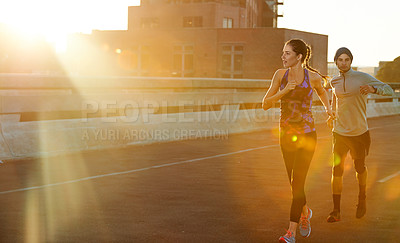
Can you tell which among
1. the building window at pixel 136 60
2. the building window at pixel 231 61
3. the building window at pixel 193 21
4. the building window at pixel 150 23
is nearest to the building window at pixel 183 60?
the building window at pixel 136 60

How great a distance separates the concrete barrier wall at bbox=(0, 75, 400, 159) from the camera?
43.7 ft

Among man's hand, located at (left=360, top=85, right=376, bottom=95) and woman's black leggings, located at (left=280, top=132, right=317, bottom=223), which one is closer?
woman's black leggings, located at (left=280, top=132, right=317, bottom=223)

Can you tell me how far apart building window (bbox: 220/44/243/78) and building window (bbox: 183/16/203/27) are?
13911mm

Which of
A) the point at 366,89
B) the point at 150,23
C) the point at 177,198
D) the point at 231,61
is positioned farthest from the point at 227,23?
the point at 366,89

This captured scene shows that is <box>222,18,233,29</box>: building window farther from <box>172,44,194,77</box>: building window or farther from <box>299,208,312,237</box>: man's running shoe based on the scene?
<box>299,208,312,237</box>: man's running shoe

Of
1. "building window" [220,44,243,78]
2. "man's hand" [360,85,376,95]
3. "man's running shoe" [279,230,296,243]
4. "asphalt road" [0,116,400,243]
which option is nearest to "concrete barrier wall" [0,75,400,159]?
"asphalt road" [0,116,400,243]

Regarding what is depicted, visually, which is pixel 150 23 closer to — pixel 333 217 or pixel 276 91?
pixel 333 217

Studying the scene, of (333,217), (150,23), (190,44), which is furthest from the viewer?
(150,23)

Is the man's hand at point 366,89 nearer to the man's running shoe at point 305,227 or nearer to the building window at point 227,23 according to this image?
the man's running shoe at point 305,227

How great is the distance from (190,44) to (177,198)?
74.3 metres

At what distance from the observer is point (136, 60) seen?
86.6m

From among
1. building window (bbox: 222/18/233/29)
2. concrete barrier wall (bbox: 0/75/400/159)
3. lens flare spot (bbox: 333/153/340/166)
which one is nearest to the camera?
lens flare spot (bbox: 333/153/340/166)

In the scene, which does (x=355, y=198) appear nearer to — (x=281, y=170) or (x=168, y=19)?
(x=281, y=170)

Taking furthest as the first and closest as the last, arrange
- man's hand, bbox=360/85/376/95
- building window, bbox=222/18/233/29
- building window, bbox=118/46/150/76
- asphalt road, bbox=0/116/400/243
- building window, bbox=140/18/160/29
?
building window, bbox=140/18/160/29 → building window, bbox=222/18/233/29 → building window, bbox=118/46/150/76 → man's hand, bbox=360/85/376/95 → asphalt road, bbox=0/116/400/243
